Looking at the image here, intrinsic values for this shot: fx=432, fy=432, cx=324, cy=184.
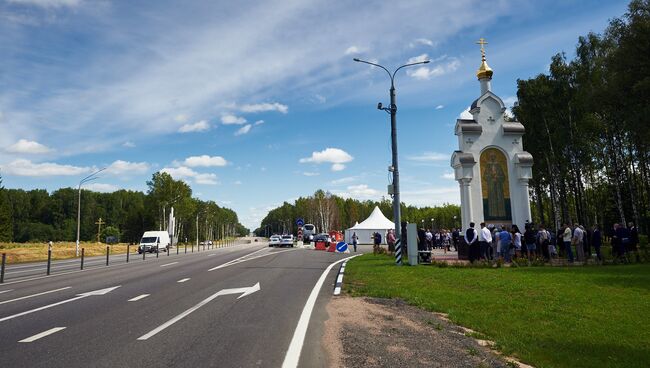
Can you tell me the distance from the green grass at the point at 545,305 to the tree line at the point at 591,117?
1423cm

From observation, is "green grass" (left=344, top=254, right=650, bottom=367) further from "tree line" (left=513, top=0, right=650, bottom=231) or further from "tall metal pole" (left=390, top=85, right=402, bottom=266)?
"tree line" (left=513, top=0, right=650, bottom=231)

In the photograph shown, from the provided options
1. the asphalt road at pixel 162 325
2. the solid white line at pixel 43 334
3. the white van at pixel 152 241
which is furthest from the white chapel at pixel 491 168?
the white van at pixel 152 241

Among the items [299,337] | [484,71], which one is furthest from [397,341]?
[484,71]

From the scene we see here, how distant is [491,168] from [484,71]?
7590 mm

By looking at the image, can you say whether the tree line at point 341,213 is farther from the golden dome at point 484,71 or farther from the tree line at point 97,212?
the golden dome at point 484,71

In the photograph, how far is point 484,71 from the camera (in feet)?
102

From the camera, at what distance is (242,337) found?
656cm

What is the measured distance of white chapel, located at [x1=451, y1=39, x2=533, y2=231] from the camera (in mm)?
27250

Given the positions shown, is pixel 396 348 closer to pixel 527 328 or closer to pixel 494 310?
pixel 527 328

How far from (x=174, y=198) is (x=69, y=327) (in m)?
87.5

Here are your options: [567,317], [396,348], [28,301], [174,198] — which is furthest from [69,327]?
[174,198]

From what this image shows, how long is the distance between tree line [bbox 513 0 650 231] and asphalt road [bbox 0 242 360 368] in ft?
74.2

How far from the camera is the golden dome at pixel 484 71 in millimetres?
30956

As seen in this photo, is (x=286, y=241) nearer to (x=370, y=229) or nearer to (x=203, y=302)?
(x=370, y=229)
